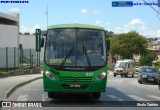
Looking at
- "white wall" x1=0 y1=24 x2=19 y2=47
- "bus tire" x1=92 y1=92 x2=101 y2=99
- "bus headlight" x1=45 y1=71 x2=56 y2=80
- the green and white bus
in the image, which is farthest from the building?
"bus headlight" x1=45 y1=71 x2=56 y2=80

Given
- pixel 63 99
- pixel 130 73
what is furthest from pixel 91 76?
pixel 130 73

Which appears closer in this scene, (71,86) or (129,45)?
(71,86)

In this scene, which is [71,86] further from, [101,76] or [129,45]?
[129,45]

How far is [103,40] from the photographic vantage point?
18141 mm

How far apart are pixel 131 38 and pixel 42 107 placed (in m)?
97.7

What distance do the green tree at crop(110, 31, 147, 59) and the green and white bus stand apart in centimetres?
9331

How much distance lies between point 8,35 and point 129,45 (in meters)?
55.3

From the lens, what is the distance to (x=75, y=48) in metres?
17.8

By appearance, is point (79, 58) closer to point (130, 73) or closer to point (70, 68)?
point (70, 68)

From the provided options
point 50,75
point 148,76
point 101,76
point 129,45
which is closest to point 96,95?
point 101,76

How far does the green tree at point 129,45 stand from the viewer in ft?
365

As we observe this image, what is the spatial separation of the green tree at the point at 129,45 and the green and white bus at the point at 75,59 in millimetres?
93312

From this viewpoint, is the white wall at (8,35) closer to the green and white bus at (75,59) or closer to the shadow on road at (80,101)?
the shadow on road at (80,101)

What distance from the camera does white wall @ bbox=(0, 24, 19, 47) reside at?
59.4 meters
